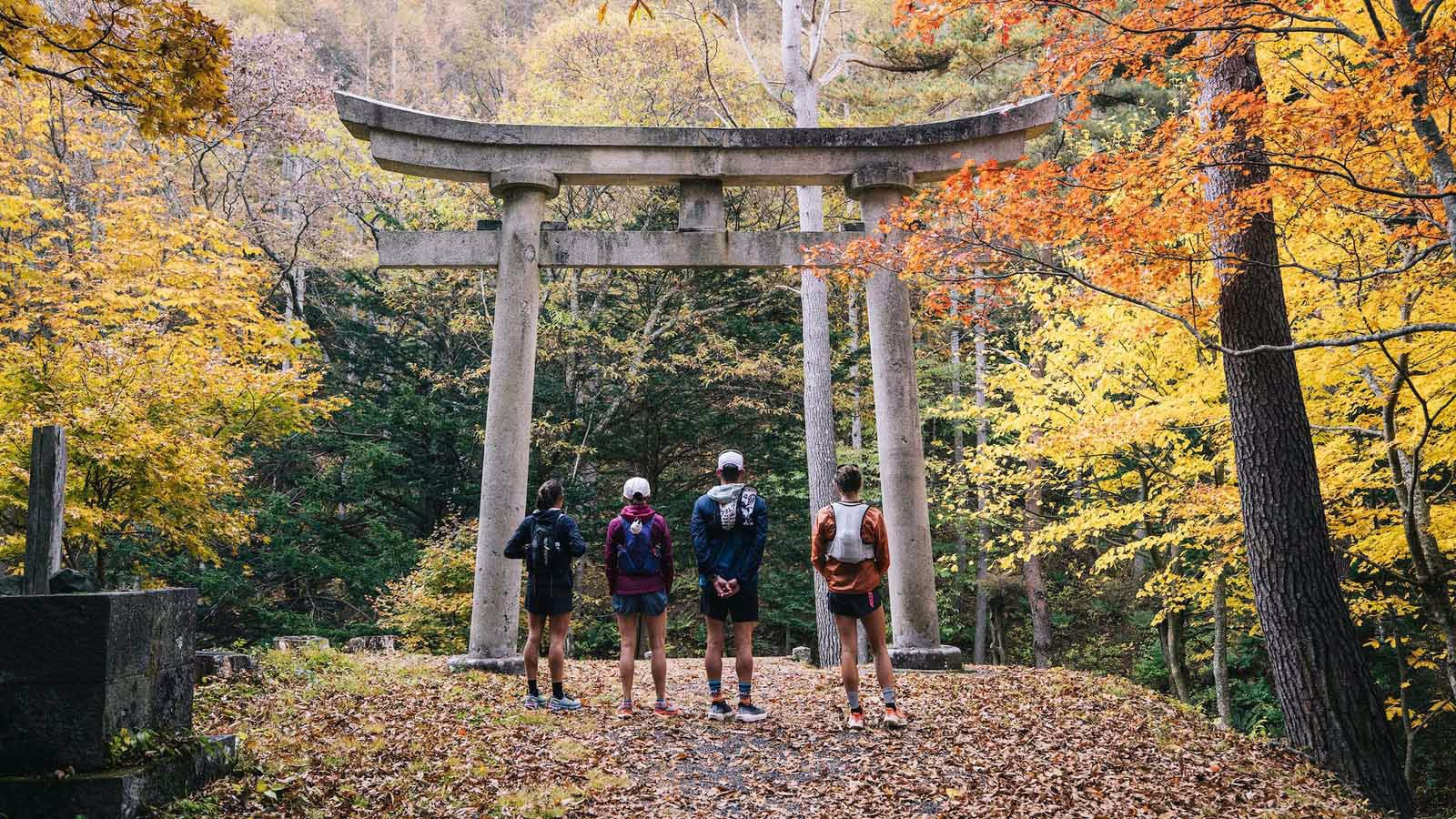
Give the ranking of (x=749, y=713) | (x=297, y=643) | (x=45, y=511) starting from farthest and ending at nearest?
1. (x=297, y=643)
2. (x=749, y=713)
3. (x=45, y=511)

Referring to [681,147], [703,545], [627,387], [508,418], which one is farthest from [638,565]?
[627,387]

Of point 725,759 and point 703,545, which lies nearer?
point 725,759

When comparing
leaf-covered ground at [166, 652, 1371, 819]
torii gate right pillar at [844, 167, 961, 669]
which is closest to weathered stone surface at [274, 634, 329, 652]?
leaf-covered ground at [166, 652, 1371, 819]

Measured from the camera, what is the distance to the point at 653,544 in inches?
256

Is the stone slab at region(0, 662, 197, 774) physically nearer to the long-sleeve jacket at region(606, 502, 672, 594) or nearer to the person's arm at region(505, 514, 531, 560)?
the person's arm at region(505, 514, 531, 560)

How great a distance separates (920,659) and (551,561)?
14.5ft

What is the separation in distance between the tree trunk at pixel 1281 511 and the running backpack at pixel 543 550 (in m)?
5.47

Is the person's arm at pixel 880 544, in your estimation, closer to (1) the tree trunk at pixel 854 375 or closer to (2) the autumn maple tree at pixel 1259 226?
(2) the autumn maple tree at pixel 1259 226

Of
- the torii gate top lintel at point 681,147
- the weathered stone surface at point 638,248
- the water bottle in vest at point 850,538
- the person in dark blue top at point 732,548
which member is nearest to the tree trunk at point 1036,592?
the torii gate top lintel at point 681,147

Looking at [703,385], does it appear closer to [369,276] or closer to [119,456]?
[369,276]

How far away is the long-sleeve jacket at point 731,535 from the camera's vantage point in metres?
6.30

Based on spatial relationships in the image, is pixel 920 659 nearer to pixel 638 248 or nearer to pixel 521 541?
pixel 521 541

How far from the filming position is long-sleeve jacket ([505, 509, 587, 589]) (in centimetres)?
665

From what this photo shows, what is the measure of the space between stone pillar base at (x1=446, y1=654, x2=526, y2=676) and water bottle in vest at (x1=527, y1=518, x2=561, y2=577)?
7.88 ft
